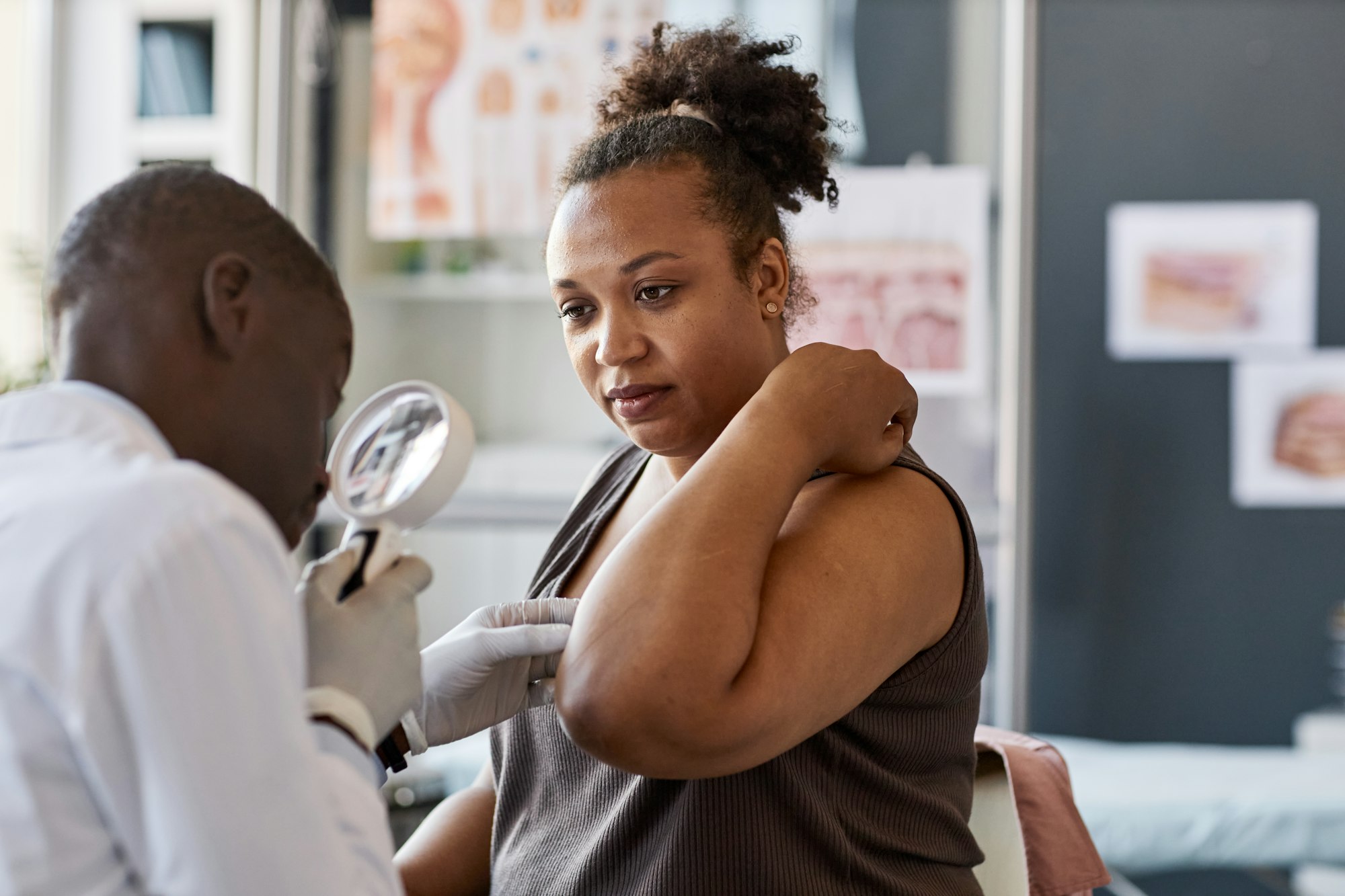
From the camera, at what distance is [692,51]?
137cm

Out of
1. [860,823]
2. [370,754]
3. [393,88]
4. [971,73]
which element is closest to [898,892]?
[860,823]

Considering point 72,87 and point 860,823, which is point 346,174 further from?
point 860,823

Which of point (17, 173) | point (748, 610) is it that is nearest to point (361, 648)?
point (748, 610)

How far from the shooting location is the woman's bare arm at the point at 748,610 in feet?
2.97

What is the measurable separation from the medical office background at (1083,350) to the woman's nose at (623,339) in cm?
192

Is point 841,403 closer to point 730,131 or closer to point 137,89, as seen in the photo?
point 730,131

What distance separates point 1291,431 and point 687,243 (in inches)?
96.6

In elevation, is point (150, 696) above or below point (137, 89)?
below

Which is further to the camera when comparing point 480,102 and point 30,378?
point 480,102

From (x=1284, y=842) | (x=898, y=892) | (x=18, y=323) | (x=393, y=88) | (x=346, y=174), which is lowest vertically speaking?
(x=1284, y=842)

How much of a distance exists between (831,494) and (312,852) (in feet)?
2.00

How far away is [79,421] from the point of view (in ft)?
2.19

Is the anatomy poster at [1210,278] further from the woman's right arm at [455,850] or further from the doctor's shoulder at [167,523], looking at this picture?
the doctor's shoulder at [167,523]

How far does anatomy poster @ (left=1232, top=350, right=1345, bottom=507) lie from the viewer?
3.08m
